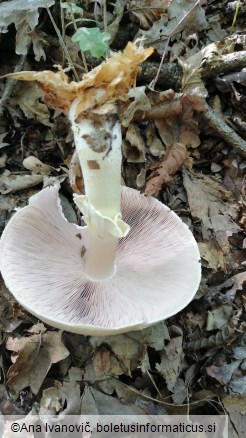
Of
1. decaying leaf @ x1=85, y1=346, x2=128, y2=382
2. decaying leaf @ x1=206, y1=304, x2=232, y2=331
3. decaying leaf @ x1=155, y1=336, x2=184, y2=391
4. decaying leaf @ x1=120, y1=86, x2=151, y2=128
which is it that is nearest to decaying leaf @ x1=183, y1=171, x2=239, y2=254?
decaying leaf @ x1=206, y1=304, x2=232, y2=331

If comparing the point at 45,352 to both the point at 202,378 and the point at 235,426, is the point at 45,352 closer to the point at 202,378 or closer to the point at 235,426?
the point at 202,378

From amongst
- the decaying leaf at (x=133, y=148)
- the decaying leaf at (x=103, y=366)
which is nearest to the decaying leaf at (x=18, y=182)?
the decaying leaf at (x=133, y=148)

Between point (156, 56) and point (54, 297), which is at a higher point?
point (156, 56)

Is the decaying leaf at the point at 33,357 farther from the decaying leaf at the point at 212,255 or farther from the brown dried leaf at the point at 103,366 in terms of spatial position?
the decaying leaf at the point at 212,255

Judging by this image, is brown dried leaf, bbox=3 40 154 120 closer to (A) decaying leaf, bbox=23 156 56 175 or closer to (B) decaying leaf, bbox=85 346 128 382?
(A) decaying leaf, bbox=23 156 56 175

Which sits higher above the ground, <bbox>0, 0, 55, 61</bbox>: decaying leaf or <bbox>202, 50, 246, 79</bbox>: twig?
<bbox>0, 0, 55, 61</bbox>: decaying leaf

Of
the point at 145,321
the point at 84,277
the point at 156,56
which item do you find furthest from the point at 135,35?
the point at 145,321

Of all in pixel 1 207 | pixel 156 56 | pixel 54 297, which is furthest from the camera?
pixel 156 56

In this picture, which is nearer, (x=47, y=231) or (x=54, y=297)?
(x=54, y=297)
